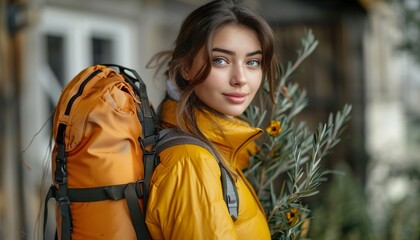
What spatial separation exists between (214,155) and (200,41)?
1.02 ft

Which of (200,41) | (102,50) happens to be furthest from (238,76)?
(102,50)

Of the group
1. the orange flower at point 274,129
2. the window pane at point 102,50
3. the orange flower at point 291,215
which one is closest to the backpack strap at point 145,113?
the orange flower at point 274,129

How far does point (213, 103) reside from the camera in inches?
67.3

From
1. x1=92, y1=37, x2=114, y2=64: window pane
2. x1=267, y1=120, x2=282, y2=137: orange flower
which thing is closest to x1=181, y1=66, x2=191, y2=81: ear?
x1=267, y1=120, x2=282, y2=137: orange flower

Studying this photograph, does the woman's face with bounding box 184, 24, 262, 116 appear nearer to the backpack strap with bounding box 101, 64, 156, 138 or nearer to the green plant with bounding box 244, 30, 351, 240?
the backpack strap with bounding box 101, 64, 156, 138

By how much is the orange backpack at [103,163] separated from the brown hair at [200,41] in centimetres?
9

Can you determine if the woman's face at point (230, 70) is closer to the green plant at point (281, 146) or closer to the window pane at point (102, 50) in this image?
the green plant at point (281, 146)

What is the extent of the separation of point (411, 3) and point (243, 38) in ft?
15.4

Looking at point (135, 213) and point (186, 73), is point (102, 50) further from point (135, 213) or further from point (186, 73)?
point (135, 213)

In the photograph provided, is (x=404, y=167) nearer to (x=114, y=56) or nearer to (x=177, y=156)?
(x=114, y=56)

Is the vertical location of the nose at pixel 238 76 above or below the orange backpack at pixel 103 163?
above

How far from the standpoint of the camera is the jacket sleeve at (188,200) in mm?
1487

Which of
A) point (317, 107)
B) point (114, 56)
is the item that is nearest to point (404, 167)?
point (317, 107)

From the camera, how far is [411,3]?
5914mm
